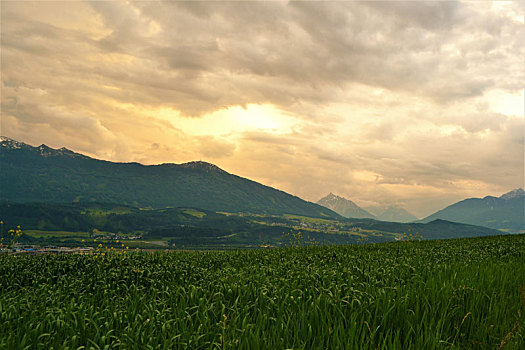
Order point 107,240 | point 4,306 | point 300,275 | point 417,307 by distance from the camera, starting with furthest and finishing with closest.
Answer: point 107,240, point 300,275, point 4,306, point 417,307

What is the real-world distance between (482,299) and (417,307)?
226cm

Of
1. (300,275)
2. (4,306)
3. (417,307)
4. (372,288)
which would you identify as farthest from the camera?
(300,275)

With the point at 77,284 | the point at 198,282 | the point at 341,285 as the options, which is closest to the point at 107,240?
the point at 77,284

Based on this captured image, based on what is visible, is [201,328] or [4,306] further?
[4,306]

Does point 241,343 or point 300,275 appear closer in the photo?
point 241,343

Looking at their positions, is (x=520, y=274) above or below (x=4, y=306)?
above

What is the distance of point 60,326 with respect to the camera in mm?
5969

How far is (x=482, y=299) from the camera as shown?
7867mm

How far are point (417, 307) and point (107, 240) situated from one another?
15.7 m

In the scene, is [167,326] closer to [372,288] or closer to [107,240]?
[372,288]

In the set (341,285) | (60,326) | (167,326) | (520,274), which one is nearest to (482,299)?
(341,285)

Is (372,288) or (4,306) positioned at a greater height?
(372,288)

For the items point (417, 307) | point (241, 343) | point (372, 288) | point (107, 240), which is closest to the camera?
point (241, 343)

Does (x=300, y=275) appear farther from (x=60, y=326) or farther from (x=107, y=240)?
(x=107, y=240)
